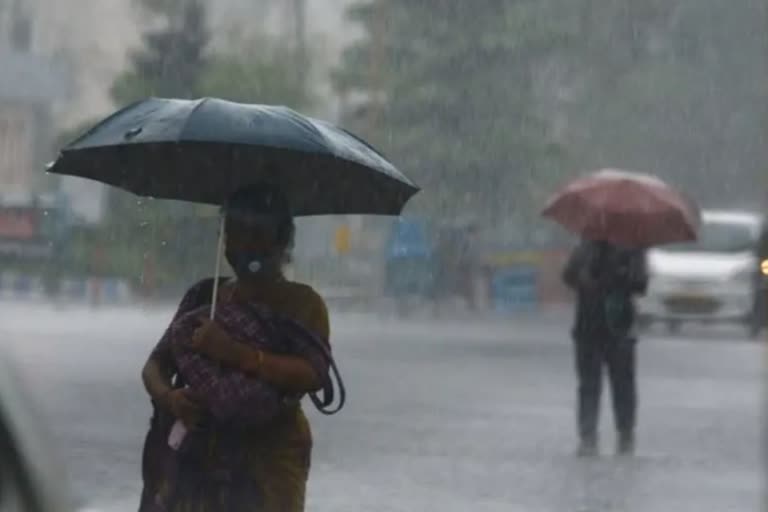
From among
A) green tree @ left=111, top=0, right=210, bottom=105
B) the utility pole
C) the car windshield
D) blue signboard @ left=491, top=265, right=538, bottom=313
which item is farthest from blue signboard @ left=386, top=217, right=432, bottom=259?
the car windshield

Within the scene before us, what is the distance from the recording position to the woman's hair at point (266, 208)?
185 inches

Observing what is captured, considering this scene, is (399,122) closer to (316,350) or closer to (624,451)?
(624,451)

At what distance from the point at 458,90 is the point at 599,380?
75.4ft

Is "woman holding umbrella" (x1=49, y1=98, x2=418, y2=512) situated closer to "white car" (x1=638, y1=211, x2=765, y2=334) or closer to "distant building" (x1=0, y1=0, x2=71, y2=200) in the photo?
"white car" (x1=638, y1=211, x2=765, y2=334)

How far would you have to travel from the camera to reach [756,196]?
116ft

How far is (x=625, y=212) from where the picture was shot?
11.4 metres

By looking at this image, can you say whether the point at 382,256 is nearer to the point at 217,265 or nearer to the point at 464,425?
the point at 464,425

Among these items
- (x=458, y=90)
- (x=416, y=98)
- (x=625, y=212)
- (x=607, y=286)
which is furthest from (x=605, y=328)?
(x=458, y=90)

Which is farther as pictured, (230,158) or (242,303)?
(230,158)

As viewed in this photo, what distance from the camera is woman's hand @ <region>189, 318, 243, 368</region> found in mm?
4527

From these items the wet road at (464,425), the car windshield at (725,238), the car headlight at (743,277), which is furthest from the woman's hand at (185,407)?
the car windshield at (725,238)

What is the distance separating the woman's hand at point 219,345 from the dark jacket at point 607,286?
6834 mm

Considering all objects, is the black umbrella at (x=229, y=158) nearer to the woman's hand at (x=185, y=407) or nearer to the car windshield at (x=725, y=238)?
the woman's hand at (x=185, y=407)

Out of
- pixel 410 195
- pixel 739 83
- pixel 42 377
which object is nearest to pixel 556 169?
pixel 739 83
